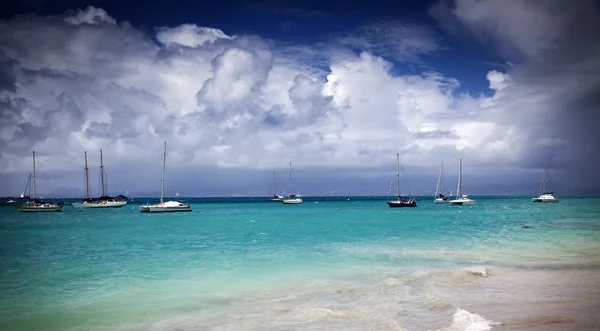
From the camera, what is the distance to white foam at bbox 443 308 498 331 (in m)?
10.0

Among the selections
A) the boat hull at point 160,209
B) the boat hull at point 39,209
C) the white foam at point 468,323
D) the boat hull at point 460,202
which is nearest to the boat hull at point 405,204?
the boat hull at point 460,202

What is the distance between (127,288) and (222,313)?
20.5ft

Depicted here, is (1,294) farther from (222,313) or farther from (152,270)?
(222,313)

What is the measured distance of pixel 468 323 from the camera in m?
10.4

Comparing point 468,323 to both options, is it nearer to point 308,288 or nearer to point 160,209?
point 308,288

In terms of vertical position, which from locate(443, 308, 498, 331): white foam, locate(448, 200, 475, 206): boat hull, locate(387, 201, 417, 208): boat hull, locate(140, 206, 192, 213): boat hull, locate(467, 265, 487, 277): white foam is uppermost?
locate(443, 308, 498, 331): white foam

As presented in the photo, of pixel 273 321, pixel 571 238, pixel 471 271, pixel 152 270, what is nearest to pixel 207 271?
pixel 152 270

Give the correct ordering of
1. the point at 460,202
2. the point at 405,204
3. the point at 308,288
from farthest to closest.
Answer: the point at 460,202
the point at 405,204
the point at 308,288

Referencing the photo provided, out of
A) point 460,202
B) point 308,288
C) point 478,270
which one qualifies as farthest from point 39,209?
point 460,202

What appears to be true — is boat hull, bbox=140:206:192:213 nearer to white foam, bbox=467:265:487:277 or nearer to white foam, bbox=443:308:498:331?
white foam, bbox=467:265:487:277

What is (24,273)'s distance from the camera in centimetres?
2055

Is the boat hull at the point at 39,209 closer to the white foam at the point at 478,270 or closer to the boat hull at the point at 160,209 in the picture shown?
the boat hull at the point at 160,209

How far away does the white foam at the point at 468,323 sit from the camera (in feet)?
32.9

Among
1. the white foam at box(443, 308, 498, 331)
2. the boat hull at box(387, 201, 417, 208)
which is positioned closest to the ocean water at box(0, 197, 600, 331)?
the white foam at box(443, 308, 498, 331)
